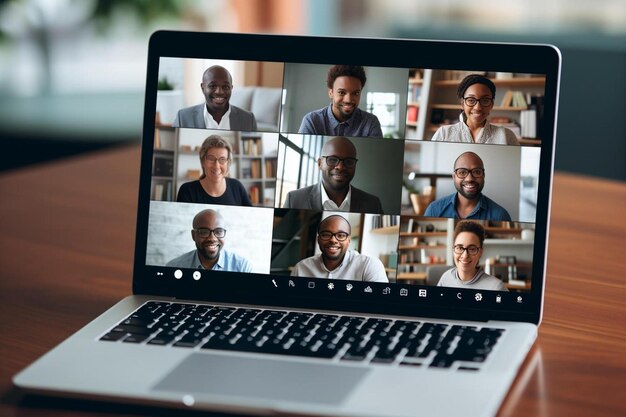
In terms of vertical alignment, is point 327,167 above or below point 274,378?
above

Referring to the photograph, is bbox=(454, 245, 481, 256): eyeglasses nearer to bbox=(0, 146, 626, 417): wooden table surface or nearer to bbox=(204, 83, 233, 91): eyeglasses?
bbox=(0, 146, 626, 417): wooden table surface

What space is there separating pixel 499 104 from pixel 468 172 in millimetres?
77

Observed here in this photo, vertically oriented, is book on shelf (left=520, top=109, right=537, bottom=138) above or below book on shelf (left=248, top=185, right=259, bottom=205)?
above

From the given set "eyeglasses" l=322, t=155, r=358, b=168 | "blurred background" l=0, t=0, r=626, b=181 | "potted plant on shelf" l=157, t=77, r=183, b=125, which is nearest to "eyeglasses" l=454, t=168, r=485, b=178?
"eyeglasses" l=322, t=155, r=358, b=168

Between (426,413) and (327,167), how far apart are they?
1.12ft

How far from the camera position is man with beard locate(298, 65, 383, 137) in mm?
909

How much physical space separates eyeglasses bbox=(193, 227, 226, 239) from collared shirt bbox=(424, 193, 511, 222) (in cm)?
22

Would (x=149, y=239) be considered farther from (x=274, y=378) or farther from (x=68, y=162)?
(x=68, y=162)

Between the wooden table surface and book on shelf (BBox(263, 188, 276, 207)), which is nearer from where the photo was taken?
the wooden table surface

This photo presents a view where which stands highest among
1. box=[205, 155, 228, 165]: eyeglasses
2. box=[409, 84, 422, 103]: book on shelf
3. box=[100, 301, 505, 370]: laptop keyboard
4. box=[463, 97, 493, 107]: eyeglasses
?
A: box=[409, 84, 422, 103]: book on shelf

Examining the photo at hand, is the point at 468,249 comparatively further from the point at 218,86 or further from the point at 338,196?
the point at 218,86

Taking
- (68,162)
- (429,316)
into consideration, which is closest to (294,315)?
(429,316)

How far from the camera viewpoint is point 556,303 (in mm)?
1000

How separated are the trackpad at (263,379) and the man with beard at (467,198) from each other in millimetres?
234
